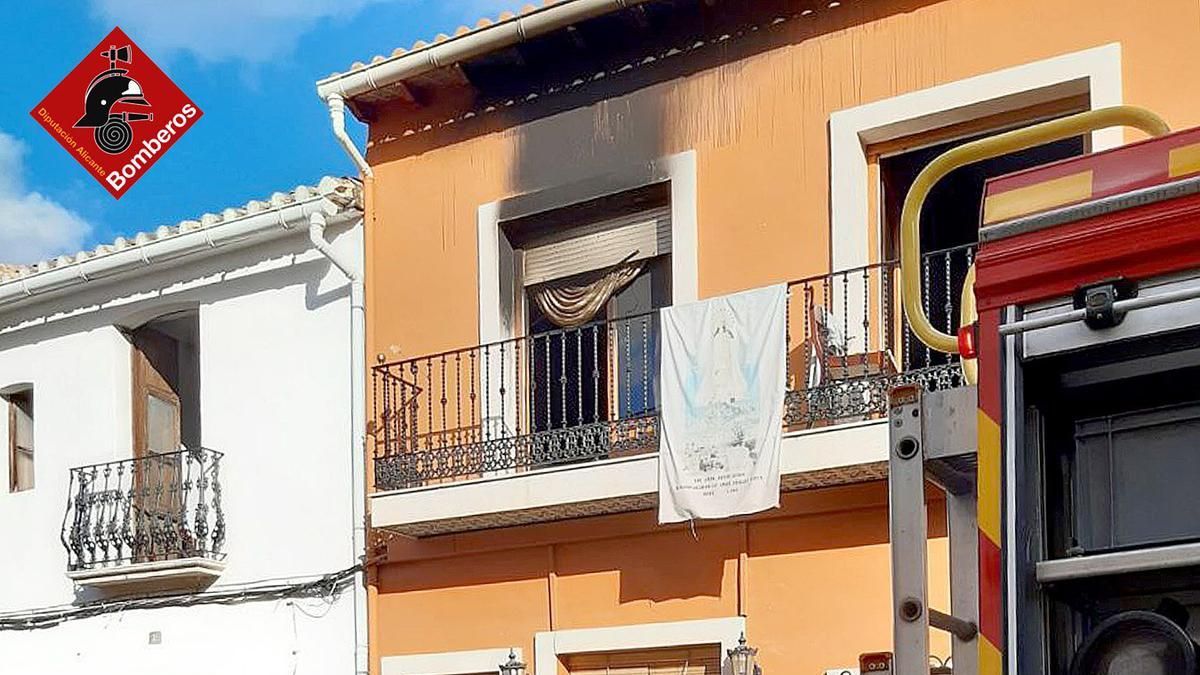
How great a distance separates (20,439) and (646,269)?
6568 millimetres

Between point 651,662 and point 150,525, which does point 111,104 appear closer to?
point 150,525

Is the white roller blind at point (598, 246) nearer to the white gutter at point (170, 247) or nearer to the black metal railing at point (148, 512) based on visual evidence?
the white gutter at point (170, 247)

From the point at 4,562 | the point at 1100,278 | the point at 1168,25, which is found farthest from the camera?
the point at 4,562

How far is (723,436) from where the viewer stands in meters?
10.1

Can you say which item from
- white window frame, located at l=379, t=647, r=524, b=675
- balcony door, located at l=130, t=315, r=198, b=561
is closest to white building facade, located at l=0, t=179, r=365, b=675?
balcony door, located at l=130, t=315, r=198, b=561

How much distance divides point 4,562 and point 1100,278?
42.2ft

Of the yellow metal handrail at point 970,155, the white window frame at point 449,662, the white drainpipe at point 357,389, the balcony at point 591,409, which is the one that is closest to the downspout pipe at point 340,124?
the white drainpipe at point 357,389

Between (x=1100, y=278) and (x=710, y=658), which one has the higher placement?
(x=1100, y=278)

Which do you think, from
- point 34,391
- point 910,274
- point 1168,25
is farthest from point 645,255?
point 910,274

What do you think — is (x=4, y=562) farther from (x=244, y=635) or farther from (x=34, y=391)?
(x=244, y=635)

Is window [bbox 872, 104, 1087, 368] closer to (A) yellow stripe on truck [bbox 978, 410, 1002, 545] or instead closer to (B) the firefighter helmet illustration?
(A) yellow stripe on truck [bbox 978, 410, 1002, 545]

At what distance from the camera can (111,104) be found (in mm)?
14547

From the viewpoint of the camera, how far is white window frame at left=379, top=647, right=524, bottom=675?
11492 millimetres

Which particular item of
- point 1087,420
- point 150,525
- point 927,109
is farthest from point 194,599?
point 1087,420
